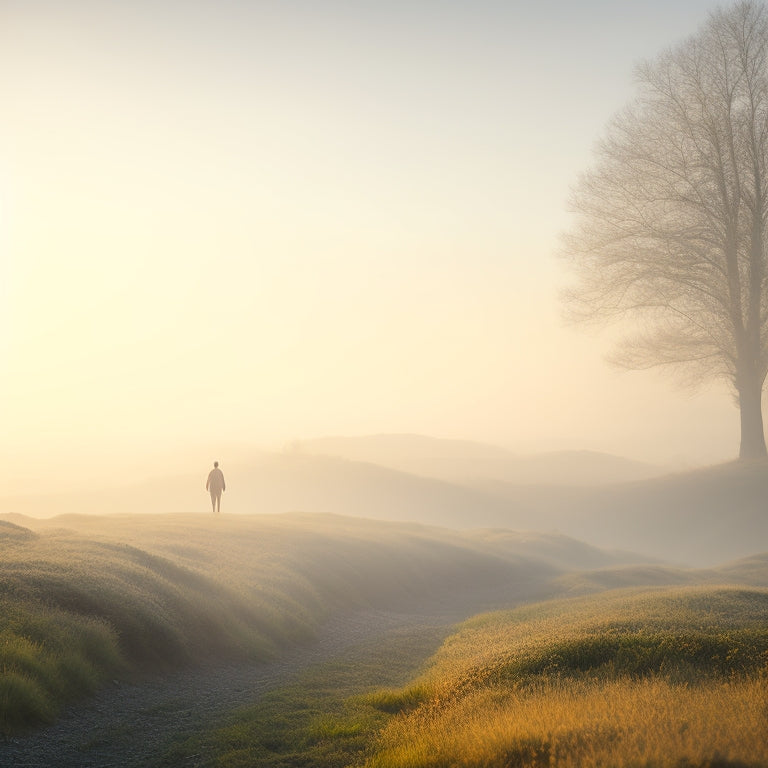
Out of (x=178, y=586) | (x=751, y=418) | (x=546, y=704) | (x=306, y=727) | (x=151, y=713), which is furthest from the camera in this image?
(x=751, y=418)

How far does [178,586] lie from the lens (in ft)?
83.9

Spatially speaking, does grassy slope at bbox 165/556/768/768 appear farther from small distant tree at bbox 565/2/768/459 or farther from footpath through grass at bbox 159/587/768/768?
small distant tree at bbox 565/2/768/459

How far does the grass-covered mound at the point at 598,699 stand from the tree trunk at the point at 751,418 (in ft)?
153

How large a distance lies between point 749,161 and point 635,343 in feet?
55.5

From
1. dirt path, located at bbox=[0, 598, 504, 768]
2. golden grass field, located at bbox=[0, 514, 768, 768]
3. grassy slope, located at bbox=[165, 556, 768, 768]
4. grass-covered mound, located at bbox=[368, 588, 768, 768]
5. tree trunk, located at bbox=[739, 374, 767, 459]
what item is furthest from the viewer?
tree trunk, located at bbox=[739, 374, 767, 459]

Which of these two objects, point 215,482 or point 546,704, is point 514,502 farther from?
point 546,704

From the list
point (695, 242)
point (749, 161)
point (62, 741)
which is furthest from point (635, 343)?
point (62, 741)

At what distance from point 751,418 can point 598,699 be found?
199ft

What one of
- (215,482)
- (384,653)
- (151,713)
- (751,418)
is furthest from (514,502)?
(151,713)

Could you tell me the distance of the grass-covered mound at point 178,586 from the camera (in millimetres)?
16609

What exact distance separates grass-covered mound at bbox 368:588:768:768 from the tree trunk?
4649 cm

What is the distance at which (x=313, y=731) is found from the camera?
13398mm

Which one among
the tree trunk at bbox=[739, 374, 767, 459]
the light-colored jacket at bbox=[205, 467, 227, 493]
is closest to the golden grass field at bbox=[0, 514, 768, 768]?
the light-colored jacket at bbox=[205, 467, 227, 493]

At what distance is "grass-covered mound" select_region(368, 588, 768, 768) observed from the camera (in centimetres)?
891
